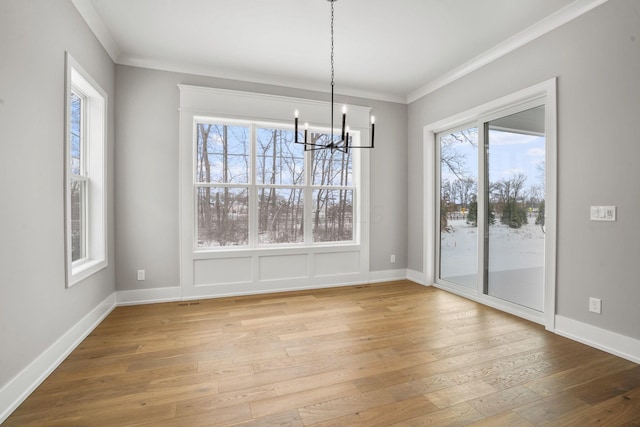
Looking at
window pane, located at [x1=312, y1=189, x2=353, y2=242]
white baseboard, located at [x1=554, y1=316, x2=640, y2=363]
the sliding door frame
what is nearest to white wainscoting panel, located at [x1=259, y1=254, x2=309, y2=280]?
window pane, located at [x1=312, y1=189, x2=353, y2=242]

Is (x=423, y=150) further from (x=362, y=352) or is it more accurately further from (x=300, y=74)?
(x=362, y=352)

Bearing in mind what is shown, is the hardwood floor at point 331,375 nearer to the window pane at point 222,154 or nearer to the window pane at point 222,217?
the window pane at point 222,217

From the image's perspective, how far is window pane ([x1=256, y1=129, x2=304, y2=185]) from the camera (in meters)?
4.06

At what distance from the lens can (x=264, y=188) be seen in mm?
4055

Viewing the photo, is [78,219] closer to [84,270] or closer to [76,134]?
[84,270]

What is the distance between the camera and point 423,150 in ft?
14.4

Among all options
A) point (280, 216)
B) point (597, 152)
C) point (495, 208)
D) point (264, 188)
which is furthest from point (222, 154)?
point (597, 152)

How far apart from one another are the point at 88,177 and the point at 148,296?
1.48 m

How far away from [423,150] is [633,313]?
2.82m

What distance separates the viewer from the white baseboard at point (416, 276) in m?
4.44

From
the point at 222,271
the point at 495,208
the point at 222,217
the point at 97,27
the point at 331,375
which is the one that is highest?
the point at 97,27

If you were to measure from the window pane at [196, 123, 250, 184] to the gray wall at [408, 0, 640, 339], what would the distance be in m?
3.21

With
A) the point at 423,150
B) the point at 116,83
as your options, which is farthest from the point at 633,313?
the point at 116,83

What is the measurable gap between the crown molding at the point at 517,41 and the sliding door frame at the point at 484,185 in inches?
18.6
